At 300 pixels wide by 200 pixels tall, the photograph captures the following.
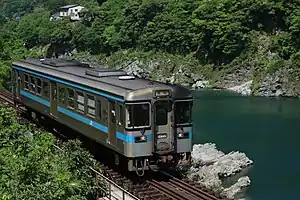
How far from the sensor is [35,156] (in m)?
13.0

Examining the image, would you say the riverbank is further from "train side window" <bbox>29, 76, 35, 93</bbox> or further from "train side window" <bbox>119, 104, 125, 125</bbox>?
"train side window" <bbox>29, 76, 35, 93</bbox>

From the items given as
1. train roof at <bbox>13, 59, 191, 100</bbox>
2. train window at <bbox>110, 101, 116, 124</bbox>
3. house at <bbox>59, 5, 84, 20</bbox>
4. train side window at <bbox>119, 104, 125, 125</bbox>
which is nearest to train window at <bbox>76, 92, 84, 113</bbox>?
train roof at <bbox>13, 59, 191, 100</bbox>

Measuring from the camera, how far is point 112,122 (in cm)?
1653

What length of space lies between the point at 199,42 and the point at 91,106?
5086 cm

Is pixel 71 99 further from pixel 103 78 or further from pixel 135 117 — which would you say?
pixel 135 117

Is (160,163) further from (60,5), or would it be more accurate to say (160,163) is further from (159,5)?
(60,5)

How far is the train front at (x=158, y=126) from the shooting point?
15648 millimetres

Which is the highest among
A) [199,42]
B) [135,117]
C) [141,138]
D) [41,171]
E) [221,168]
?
[135,117]

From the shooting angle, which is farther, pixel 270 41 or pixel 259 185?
pixel 270 41

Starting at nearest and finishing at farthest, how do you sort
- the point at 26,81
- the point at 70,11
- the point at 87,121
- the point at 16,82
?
1. the point at 87,121
2. the point at 26,81
3. the point at 16,82
4. the point at 70,11

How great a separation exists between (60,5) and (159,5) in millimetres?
49704

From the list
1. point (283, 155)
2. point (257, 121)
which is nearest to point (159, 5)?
point (257, 121)

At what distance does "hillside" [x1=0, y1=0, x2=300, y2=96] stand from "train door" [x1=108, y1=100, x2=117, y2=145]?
32.4 m

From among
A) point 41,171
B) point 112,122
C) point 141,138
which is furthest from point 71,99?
point 41,171
